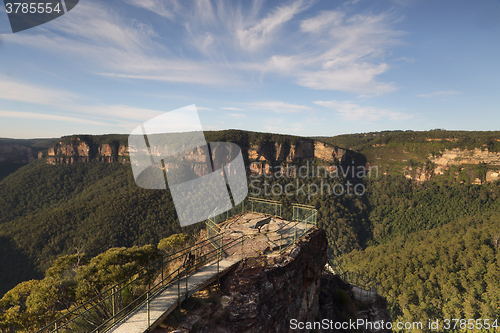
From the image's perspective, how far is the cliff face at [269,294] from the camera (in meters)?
8.27

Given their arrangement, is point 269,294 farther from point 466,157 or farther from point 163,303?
point 466,157

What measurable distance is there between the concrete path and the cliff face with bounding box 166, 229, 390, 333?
2.18 feet

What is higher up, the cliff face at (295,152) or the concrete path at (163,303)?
the cliff face at (295,152)

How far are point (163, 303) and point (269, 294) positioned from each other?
4454mm

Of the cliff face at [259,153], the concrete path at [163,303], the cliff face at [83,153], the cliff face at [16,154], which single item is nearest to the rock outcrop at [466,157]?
the cliff face at [259,153]

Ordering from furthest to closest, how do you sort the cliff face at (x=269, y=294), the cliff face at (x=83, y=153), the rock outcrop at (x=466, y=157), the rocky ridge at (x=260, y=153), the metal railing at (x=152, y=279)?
1. the cliff face at (x=83, y=153)
2. the rocky ridge at (x=260, y=153)
3. the rock outcrop at (x=466, y=157)
4. the cliff face at (x=269, y=294)
5. the metal railing at (x=152, y=279)

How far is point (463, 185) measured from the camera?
9094 cm

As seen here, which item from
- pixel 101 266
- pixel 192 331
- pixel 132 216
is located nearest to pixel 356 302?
pixel 192 331

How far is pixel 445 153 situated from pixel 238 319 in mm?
127038

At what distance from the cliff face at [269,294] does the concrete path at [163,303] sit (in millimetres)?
666

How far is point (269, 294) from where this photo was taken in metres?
9.70

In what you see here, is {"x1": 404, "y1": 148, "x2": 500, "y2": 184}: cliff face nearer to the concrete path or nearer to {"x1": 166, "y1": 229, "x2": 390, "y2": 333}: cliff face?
{"x1": 166, "y1": 229, "x2": 390, "y2": 333}: cliff face

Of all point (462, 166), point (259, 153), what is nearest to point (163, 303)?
point (259, 153)

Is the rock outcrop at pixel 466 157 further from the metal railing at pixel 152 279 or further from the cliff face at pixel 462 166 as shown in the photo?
the metal railing at pixel 152 279
